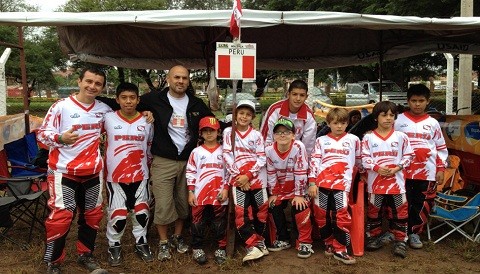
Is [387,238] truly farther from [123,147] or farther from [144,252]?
[123,147]

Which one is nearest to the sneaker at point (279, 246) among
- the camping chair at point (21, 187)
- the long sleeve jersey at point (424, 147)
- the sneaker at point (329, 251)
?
the sneaker at point (329, 251)

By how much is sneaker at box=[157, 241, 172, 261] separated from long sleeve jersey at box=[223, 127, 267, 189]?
2.90 ft

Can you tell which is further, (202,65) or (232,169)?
(202,65)

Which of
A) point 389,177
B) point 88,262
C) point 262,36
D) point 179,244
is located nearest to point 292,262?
point 179,244

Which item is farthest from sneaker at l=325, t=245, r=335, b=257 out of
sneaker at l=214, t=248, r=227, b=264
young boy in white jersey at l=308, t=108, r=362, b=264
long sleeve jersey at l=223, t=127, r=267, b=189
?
sneaker at l=214, t=248, r=227, b=264

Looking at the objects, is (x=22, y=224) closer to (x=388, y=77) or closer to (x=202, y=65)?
(x=202, y=65)

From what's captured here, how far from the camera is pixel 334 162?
391cm

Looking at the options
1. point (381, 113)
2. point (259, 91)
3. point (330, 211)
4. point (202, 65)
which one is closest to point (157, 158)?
point (330, 211)

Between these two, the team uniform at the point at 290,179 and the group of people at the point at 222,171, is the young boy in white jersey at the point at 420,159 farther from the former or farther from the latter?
the team uniform at the point at 290,179

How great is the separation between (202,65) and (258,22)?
→ 4004 millimetres

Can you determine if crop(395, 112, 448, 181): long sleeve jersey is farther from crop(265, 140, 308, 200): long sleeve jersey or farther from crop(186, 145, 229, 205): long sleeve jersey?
crop(186, 145, 229, 205): long sleeve jersey

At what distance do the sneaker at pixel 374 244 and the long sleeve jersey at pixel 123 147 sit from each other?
2.34 meters

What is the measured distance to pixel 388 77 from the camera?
24453 mm

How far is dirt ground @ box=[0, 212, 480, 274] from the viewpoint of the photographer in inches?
150
